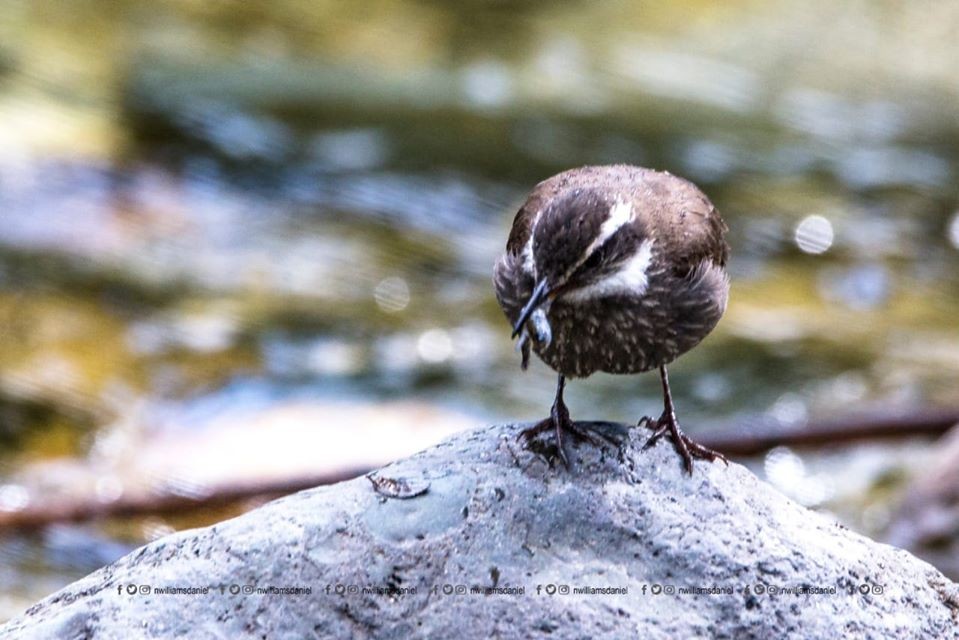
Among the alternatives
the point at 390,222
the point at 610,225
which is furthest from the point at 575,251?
the point at 390,222

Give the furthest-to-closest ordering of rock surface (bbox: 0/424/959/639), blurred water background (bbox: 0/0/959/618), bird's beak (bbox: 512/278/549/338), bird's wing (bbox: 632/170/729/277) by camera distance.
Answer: blurred water background (bbox: 0/0/959/618)
bird's wing (bbox: 632/170/729/277)
bird's beak (bbox: 512/278/549/338)
rock surface (bbox: 0/424/959/639)

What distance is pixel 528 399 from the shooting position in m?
8.44

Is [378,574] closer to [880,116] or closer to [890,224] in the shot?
[890,224]

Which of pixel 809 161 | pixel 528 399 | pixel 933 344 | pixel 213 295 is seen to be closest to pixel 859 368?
pixel 933 344

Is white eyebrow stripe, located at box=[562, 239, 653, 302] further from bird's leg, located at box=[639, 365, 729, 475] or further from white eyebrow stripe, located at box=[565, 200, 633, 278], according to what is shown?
bird's leg, located at box=[639, 365, 729, 475]

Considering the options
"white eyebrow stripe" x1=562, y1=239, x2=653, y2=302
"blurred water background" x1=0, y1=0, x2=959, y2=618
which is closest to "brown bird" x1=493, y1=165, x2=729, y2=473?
"white eyebrow stripe" x1=562, y1=239, x2=653, y2=302

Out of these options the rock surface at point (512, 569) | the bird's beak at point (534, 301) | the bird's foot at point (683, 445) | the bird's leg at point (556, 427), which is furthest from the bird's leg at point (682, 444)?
the bird's beak at point (534, 301)

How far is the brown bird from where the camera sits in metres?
3.87

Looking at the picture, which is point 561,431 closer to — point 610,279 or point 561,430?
point 561,430

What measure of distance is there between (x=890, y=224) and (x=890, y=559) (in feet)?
24.7

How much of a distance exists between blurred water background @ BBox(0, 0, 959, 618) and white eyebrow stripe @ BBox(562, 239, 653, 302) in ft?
11.2

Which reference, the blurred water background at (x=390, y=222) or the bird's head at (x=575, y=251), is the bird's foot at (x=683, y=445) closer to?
the bird's head at (x=575, y=251)

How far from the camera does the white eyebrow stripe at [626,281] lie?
13.1 feet

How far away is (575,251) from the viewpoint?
12.6 feet
